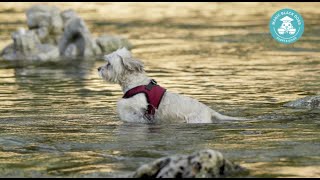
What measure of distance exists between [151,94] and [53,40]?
1605cm

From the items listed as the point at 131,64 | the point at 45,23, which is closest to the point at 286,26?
the point at 131,64

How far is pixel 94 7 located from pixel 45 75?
80.1ft

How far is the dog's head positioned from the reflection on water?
755 mm

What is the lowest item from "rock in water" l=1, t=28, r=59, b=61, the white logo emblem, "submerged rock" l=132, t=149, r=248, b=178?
"rock in water" l=1, t=28, r=59, b=61

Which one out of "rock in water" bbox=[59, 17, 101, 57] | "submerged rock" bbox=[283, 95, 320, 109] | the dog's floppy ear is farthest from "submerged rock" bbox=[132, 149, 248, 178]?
"rock in water" bbox=[59, 17, 101, 57]

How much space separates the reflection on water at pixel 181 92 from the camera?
11203mm

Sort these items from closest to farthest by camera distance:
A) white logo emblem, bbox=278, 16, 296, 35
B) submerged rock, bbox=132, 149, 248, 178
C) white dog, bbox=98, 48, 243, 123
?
submerged rock, bbox=132, 149, 248, 178, white dog, bbox=98, 48, 243, 123, white logo emblem, bbox=278, 16, 296, 35

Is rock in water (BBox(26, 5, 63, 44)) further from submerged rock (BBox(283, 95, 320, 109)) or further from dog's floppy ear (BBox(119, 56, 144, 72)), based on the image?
dog's floppy ear (BBox(119, 56, 144, 72))

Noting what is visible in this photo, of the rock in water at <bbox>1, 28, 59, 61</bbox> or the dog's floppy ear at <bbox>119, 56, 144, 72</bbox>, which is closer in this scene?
the dog's floppy ear at <bbox>119, 56, 144, 72</bbox>

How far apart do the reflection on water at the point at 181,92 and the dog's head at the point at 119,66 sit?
75cm

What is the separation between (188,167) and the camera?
9.62m

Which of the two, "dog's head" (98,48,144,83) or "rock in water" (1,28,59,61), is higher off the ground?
"dog's head" (98,48,144,83)

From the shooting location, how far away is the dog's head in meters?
14.5

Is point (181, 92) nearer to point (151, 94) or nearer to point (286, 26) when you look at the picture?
point (151, 94)
